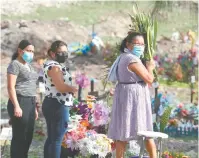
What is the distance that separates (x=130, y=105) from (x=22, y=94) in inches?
43.1

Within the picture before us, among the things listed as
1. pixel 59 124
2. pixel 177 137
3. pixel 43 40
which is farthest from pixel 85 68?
pixel 59 124

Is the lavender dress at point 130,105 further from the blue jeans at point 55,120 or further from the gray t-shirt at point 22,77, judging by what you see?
the gray t-shirt at point 22,77

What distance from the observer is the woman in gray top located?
5.59m

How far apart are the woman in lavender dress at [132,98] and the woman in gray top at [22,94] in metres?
0.88

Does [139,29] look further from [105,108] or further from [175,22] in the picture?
[175,22]

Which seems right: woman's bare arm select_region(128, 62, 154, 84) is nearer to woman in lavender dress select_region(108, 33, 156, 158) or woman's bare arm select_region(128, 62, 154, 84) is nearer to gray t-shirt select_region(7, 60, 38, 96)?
woman in lavender dress select_region(108, 33, 156, 158)

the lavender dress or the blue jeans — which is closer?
the lavender dress

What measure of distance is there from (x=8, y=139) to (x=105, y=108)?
6.37 feet

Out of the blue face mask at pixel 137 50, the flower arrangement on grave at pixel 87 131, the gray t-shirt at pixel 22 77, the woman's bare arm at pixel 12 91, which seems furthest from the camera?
the flower arrangement on grave at pixel 87 131

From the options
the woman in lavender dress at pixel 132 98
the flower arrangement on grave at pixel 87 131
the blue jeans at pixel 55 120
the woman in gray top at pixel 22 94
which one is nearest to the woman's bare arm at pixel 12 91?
the woman in gray top at pixel 22 94

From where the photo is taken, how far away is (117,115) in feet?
17.8

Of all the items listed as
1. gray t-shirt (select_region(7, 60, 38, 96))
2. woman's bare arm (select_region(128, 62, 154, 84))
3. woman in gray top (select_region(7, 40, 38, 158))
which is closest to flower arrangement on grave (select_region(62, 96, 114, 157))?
woman in gray top (select_region(7, 40, 38, 158))

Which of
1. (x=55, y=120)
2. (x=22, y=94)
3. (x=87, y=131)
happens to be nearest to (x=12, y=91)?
(x=22, y=94)

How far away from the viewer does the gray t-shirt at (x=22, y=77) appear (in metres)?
5.64
